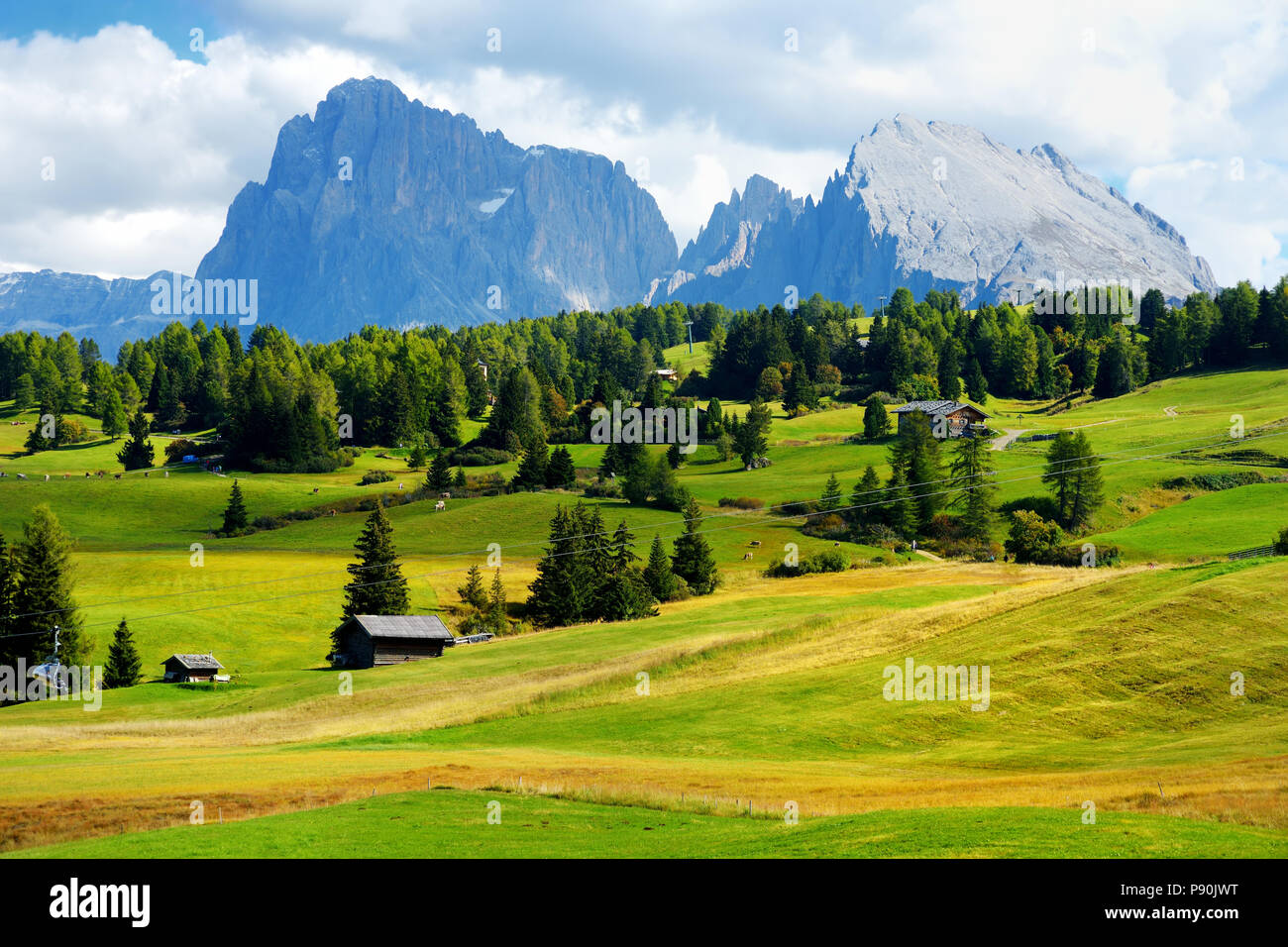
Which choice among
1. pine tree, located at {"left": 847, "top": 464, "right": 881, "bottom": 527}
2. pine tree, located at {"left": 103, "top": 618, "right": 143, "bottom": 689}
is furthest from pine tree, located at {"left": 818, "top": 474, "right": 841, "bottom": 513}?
pine tree, located at {"left": 103, "top": 618, "right": 143, "bottom": 689}

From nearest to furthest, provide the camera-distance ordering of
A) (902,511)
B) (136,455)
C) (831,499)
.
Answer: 1. (902,511)
2. (831,499)
3. (136,455)

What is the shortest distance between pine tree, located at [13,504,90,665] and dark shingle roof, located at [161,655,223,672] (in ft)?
19.6

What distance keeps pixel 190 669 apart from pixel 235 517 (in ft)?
168

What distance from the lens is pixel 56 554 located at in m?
70.6

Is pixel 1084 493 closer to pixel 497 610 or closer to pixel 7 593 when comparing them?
pixel 497 610

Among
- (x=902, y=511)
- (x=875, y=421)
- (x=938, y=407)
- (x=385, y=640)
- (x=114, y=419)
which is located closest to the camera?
(x=385, y=640)

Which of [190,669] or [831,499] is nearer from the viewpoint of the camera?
[190,669]

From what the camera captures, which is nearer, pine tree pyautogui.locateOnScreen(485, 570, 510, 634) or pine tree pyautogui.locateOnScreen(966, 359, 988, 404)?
pine tree pyautogui.locateOnScreen(485, 570, 510, 634)

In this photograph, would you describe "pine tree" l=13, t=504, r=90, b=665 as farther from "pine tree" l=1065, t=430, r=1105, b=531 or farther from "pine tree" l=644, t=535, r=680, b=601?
"pine tree" l=1065, t=430, r=1105, b=531

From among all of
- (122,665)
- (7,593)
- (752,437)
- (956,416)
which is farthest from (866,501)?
(7,593)

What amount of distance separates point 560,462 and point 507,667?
232 ft

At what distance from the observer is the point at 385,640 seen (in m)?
73.3

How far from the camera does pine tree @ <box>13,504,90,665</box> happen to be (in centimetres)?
6706
